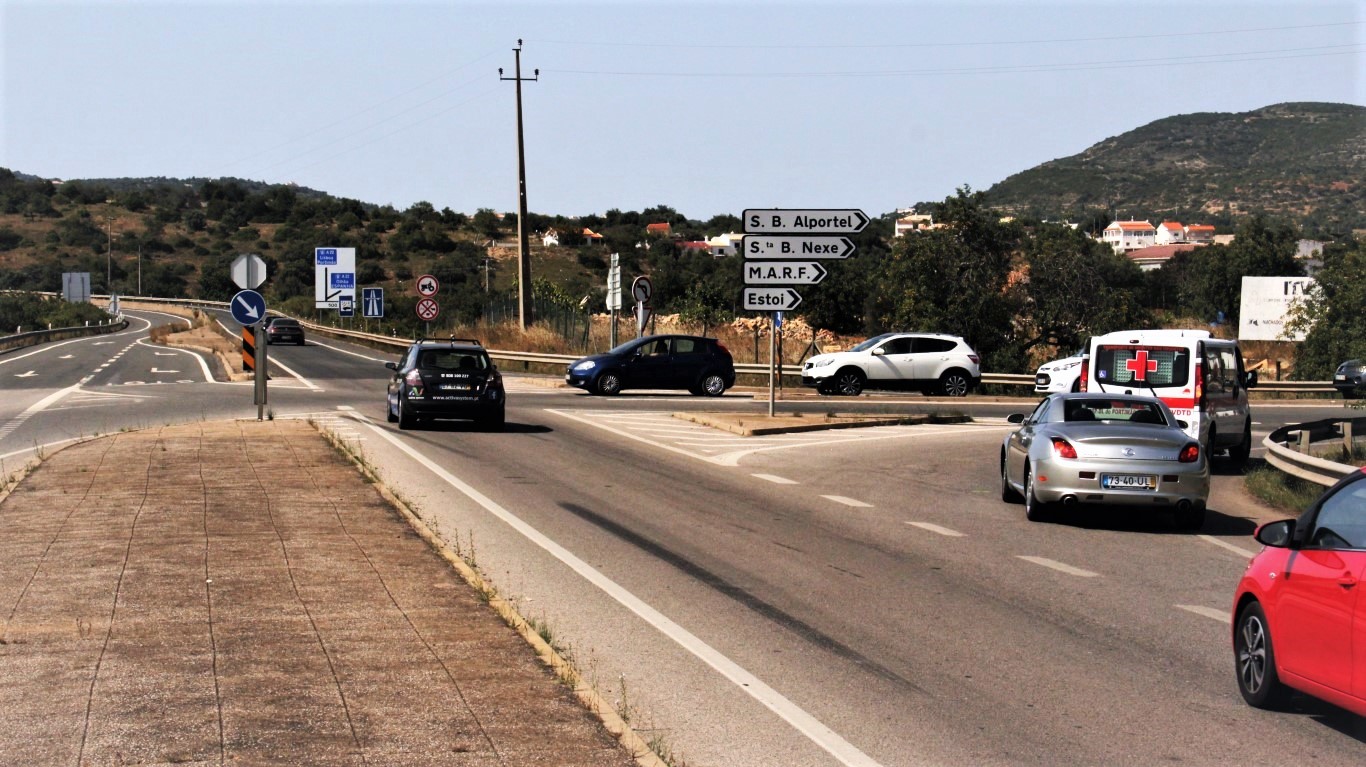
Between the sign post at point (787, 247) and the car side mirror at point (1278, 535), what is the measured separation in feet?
66.0

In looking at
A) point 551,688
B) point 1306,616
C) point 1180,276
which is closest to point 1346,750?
point 1306,616

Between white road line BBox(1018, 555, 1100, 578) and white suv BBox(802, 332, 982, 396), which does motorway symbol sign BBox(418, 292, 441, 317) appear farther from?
white road line BBox(1018, 555, 1100, 578)

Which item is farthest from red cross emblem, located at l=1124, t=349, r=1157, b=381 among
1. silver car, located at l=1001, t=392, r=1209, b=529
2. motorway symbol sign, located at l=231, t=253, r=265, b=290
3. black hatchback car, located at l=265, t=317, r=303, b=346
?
black hatchback car, located at l=265, t=317, r=303, b=346

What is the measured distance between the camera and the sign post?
27406 mm

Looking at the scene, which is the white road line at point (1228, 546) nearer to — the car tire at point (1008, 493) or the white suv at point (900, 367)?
the car tire at point (1008, 493)

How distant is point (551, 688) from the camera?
7.33m

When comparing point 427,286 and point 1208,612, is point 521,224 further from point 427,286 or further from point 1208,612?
point 1208,612

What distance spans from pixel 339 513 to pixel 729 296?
68.5 m

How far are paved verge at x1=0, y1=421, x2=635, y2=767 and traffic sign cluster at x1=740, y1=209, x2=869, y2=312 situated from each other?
1447 centimetres

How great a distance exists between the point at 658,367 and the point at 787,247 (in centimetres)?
1055

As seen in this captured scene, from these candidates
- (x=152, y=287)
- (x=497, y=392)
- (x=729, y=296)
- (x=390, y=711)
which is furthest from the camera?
(x=152, y=287)

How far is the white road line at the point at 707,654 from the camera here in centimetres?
674

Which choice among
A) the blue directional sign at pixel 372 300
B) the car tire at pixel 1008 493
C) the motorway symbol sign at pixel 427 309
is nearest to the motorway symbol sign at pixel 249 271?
the car tire at pixel 1008 493

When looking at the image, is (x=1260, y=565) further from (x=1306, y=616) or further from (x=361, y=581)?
(x=361, y=581)
